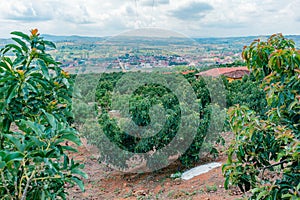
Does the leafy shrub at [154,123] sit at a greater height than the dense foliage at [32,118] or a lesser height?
lesser

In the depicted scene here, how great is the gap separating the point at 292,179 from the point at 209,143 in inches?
179

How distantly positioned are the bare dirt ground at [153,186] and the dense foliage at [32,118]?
3.38 meters

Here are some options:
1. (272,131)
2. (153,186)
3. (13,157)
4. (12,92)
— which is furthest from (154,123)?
(13,157)

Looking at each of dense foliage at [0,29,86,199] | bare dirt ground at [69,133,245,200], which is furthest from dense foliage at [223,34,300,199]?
bare dirt ground at [69,133,245,200]

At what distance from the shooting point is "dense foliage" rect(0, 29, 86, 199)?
1339 mm

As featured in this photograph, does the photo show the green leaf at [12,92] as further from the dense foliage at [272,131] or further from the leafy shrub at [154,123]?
the leafy shrub at [154,123]

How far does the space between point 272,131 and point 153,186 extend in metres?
4.26

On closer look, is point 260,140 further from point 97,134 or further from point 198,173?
point 97,134

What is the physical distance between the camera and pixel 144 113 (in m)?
5.75

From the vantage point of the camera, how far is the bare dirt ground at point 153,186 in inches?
187

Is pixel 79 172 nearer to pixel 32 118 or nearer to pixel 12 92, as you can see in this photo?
pixel 32 118

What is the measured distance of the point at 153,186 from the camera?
5.73m

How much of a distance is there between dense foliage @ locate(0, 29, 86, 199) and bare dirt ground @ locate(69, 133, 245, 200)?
3.38m

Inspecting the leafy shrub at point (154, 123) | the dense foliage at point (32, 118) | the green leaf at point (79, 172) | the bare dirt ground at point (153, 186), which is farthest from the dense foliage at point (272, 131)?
the leafy shrub at point (154, 123)
